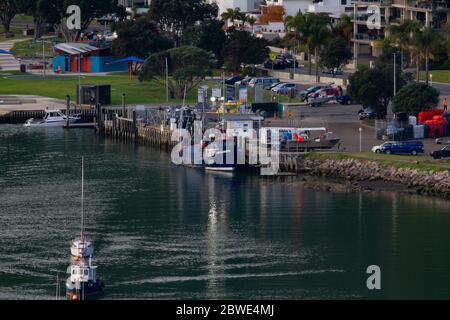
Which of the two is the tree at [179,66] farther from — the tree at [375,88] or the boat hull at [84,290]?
the boat hull at [84,290]

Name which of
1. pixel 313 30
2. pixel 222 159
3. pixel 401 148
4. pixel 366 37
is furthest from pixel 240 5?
pixel 401 148

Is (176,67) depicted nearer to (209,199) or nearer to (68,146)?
(68,146)

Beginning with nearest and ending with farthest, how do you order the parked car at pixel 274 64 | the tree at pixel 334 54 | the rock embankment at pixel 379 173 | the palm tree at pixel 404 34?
the rock embankment at pixel 379 173 < the palm tree at pixel 404 34 < the tree at pixel 334 54 < the parked car at pixel 274 64

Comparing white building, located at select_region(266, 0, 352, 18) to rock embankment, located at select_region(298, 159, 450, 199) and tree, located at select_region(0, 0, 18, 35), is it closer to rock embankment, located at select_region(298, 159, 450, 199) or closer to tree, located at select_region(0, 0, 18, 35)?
tree, located at select_region(0, 0, 18, 35)

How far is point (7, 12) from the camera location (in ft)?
538

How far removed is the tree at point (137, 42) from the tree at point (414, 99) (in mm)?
36874

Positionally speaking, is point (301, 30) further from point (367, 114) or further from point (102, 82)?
point (367, 114)

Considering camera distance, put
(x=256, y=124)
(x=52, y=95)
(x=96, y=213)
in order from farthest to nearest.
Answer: (x=52, y=95), (x=256, y=124), (x=96, y=213)

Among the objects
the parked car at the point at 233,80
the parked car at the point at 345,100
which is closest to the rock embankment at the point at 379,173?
the parked car at the point at 345,100

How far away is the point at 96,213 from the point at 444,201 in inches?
704

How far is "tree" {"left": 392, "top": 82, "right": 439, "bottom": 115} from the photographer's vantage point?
3999 inches

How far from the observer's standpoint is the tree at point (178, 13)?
475 feet
